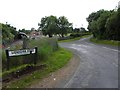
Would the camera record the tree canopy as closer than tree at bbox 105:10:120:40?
No

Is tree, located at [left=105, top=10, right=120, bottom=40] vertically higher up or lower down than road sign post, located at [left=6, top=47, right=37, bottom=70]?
higher up

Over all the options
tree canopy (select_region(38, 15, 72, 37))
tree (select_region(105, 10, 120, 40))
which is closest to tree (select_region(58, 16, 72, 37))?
tree canopy (select_region(38, 15, 72, 37))

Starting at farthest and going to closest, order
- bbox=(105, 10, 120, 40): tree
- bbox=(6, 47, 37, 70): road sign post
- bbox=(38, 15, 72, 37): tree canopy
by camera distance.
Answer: bbox=(38, 15, 72, 37): tree canopy → bbox=(105, 10, 120, 40): tree → bbox=(6, 47, 37, 70): road sign post

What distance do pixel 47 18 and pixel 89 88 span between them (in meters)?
108

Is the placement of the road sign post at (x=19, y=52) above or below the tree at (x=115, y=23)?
below

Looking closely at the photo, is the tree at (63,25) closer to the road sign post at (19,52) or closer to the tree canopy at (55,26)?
the tree canopy at (55,26)

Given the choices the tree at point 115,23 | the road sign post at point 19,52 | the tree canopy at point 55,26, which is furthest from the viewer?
the tree canopy at point 55,26

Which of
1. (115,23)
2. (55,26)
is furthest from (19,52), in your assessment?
(55,26)

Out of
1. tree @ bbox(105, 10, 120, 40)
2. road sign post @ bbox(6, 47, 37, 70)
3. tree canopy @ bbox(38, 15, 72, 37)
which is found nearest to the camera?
road sign post @ bbox(6, 47, 37, 70)

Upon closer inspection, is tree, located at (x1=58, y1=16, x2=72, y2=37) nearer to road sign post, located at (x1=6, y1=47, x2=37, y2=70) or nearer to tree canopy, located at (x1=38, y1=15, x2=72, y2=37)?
tree canopy, located at (x1=38, y1=15, x2=72, y2=37)

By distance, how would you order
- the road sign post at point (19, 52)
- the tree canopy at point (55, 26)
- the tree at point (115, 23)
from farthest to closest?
the tree canopy at point (55, 26) < the tree at point (115, 23) < the road sign post at point (19, 52)

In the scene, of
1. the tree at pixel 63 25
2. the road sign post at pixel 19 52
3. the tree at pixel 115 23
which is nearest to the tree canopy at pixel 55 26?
the tree at pixel 63 25

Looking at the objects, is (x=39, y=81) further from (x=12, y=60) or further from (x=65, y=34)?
(x=65, y=34)

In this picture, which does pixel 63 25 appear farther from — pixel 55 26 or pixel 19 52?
pixel 19 52
